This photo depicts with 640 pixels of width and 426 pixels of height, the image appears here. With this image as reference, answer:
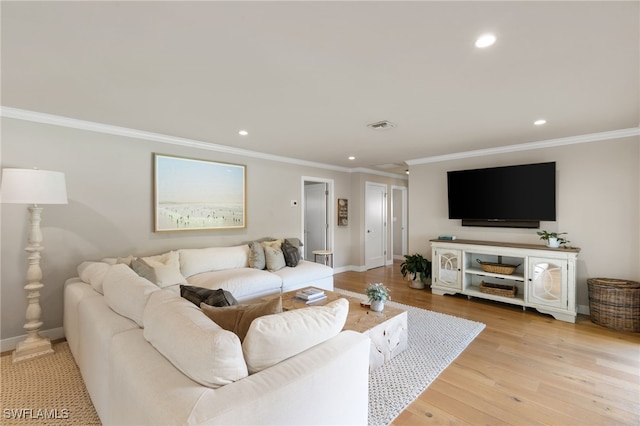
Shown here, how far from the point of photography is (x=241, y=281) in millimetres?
3408

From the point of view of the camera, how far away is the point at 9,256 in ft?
9.19

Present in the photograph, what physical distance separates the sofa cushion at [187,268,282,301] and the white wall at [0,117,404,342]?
79cm

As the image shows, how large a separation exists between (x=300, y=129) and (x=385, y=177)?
410 cm

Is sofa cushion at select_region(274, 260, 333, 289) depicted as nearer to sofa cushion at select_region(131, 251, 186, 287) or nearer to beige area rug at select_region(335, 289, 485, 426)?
sofa cushion at select_region(131, 251, 186, 287)

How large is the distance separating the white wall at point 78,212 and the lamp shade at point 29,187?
0.55 m

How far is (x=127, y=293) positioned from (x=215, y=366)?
3.47 ft

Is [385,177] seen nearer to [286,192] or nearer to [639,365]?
[286,192]

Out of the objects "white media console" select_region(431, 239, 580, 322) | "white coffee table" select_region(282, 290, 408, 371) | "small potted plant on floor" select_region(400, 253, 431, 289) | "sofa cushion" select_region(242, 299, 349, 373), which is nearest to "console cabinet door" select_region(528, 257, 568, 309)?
"white media console" select_region(431, 239, 580, 322)

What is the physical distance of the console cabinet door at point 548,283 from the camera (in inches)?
140

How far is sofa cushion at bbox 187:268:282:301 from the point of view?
130 inches

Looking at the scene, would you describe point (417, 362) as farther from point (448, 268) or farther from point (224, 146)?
point (224, 146)

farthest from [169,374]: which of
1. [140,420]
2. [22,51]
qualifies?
[22,51]

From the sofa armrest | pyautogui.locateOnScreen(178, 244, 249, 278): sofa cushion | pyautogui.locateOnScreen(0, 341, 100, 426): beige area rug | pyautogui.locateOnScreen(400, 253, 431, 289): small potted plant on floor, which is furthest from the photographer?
pyautogui.locateOnScreen(400, 253, 431, 289): small potted plant on floor

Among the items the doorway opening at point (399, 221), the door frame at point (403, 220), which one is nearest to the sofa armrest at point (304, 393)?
the door frame at point (403, 220)
